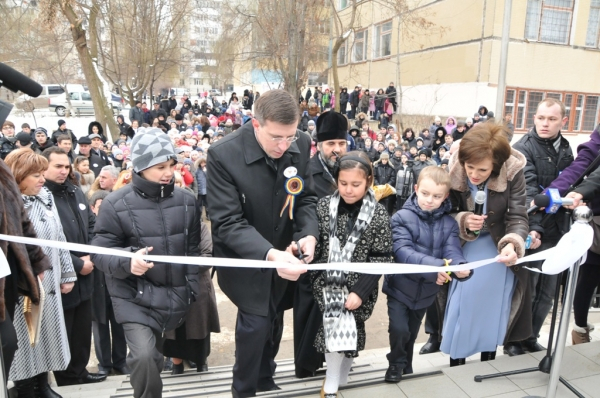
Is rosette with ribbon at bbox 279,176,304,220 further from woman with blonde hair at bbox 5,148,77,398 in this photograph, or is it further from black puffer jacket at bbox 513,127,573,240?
black puffer jacket at bbox 513,127,573,240

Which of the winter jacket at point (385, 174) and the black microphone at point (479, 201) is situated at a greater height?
the black microphone at point (479, 201)

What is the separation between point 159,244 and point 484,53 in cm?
1991

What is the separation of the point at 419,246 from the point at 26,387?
2937mm

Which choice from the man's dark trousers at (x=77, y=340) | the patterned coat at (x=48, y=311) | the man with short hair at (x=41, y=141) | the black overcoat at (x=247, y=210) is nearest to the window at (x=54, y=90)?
the man with short hair at (x=41, y=141)

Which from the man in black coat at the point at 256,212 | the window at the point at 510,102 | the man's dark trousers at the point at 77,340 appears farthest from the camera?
the window at the point at 510,102

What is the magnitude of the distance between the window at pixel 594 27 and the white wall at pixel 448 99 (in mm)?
5517

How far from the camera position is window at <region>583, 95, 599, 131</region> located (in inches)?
845

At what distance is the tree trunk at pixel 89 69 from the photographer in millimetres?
14581

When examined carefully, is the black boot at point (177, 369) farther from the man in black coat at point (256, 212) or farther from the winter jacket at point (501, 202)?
the winter jacket at point (501, 202)

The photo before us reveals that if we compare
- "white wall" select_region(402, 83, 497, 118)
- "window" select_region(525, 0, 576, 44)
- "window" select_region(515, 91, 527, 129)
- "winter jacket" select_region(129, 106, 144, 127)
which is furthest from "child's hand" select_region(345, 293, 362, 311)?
"window" select_region(525, 0, 576, 44)

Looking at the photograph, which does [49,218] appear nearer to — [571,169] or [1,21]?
[571,169]

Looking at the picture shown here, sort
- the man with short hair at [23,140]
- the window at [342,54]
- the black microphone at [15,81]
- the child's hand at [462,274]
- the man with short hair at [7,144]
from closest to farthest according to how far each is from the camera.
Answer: the black microphone at [15,81] → the child's hand at [462,274] → the man with short hair at [23,140] → the man with short hair at [7,144] → the window at [342,54]

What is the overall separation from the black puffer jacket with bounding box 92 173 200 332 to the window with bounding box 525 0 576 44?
21221mm

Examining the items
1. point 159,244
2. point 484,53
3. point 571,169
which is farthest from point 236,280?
point 484,53
